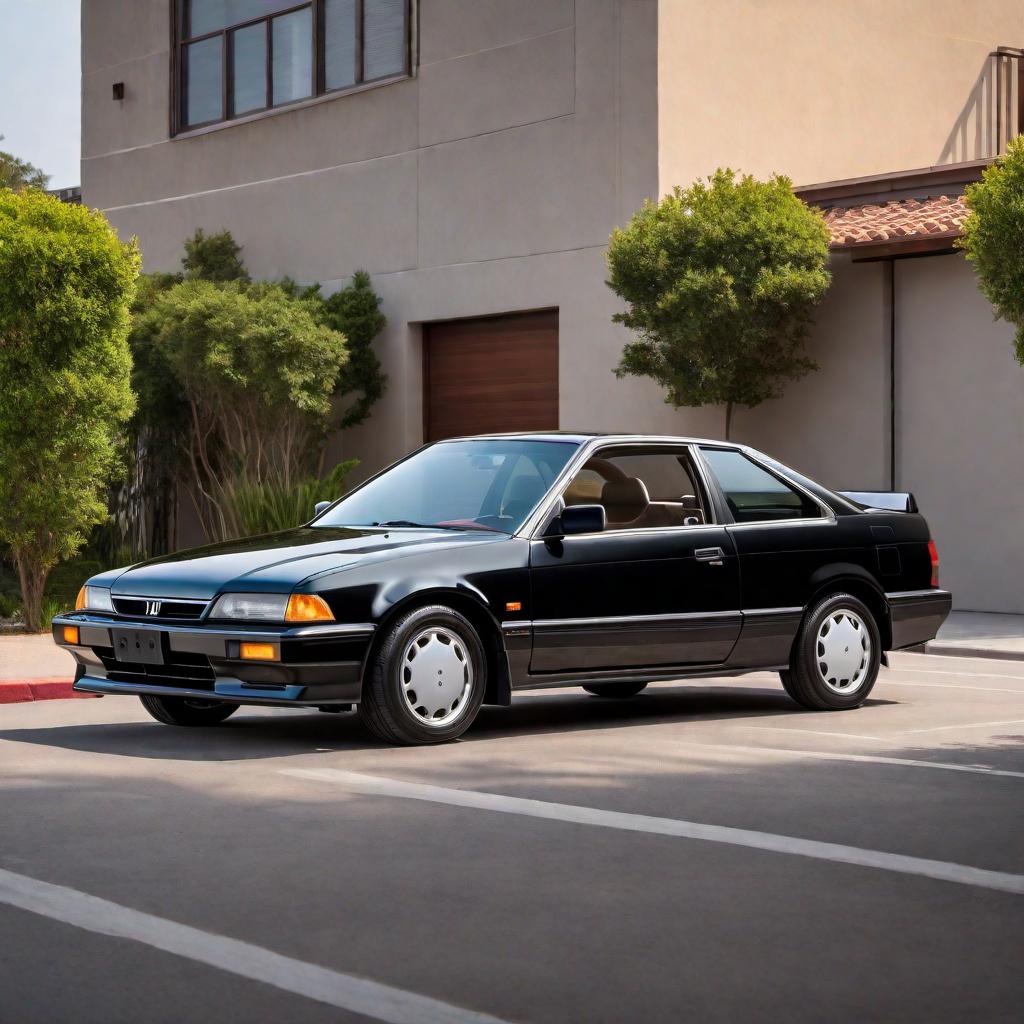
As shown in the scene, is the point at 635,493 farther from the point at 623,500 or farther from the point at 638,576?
the point at 638,576

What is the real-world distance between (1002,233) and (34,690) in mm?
9135

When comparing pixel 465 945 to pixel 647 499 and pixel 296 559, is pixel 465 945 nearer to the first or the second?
pixel 296 559

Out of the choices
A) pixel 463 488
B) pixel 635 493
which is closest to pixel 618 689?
pixel 635 493

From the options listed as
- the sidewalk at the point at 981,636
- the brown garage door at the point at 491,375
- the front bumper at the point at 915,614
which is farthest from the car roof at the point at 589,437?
the brown garage door at the point at 491,375

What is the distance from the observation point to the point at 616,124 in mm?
21469

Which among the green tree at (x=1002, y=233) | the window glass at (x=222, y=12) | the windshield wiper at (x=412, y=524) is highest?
the window glass at (x=222, y=12)

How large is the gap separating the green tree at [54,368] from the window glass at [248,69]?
11047 millimetres

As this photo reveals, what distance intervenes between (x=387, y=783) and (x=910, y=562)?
4.39m

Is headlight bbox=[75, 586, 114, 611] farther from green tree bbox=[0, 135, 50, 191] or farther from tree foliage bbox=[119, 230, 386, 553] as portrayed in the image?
green tree bbox=[0, 135, 50, 191]

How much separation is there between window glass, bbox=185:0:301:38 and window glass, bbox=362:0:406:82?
5.82ft

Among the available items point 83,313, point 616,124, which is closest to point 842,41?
point 616,124

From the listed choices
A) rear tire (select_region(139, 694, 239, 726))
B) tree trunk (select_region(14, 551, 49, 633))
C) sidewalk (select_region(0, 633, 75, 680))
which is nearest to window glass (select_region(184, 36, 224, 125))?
tree trunk (select_region(14, 551, 49, 633))

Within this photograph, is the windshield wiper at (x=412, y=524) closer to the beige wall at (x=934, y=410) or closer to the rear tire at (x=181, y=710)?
the rear tire at (x=181, y=710)

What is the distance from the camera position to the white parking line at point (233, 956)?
14.2 ft
